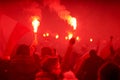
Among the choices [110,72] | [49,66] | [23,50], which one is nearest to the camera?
[110,72]

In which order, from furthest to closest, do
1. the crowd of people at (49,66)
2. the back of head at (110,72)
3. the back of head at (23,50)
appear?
the back of head at (23,50)
the crowd of people at (49,66)
the back of head at (110,72)

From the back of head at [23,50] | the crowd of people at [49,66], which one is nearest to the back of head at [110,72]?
Result: the crowd of people at [49,66]

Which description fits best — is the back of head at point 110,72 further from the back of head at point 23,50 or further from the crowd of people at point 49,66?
the back of head at point 23,50

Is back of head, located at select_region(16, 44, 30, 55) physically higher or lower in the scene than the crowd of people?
higher

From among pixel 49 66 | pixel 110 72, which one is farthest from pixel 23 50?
pixel 110 72

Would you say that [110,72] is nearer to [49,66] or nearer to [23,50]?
[49,66]

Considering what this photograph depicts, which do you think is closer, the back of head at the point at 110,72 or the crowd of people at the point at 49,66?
the back of head at the point at 110,72

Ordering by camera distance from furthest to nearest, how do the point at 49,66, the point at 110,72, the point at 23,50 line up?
the point at 23,50, the point at 49,66, the point at 110,72

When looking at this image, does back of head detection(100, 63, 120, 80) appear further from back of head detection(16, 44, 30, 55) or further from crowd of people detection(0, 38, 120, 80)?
back of head detection(16, 44, 30, 55)

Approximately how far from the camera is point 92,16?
719 centimetres

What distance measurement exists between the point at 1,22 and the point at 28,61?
2730mm

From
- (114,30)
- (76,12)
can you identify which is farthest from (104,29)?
(76,12)

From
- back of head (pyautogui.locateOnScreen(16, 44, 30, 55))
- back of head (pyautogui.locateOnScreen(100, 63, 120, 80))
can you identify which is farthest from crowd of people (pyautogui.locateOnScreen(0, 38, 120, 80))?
back of head (pyautogui.locateOnScreen(100, 63, 120, 80))

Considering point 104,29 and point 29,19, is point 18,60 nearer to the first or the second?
point 104,29
